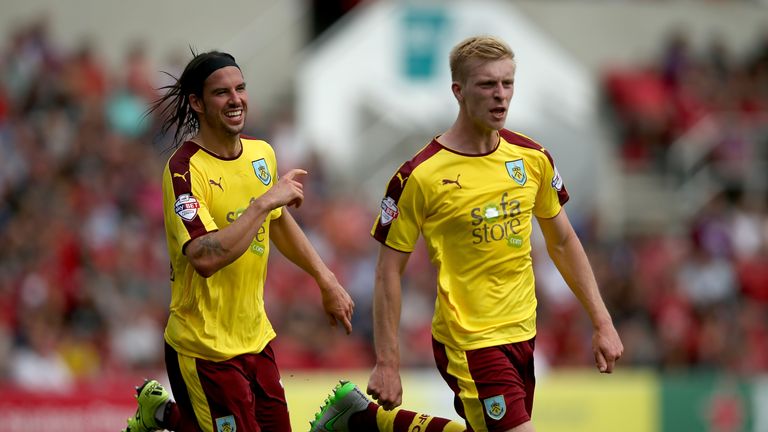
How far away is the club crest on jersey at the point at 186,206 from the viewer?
6.58 metres

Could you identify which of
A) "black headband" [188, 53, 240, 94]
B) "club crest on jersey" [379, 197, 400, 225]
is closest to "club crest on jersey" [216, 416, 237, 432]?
"club crest on jersey" [379, 197, 400, 225]

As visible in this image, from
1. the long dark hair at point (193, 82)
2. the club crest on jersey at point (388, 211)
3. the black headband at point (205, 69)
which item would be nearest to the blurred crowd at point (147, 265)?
the long dark hair at point (193, 82)

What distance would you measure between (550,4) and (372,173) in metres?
4.87

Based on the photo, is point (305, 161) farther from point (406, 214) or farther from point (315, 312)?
point (406, 214)

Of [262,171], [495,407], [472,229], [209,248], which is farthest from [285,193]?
[495,407]

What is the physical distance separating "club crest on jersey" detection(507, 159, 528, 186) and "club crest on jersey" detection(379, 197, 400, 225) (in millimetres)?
615

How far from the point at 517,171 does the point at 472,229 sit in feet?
1.28

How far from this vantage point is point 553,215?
7.28 m

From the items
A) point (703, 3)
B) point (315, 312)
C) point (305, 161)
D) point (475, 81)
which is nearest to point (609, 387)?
point (315, 312)

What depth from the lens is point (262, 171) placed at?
23.0 feet

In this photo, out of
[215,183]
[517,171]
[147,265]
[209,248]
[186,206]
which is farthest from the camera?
[147,265]

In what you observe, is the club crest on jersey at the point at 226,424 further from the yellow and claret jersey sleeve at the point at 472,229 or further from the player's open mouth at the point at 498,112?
the player's open mouth at the point at 498,112

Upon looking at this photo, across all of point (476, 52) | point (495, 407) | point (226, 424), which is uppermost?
point (476, 52)

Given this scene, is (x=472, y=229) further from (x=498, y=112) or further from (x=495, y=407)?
(x=495, y=407)
